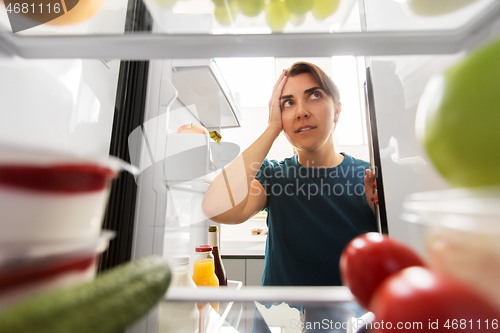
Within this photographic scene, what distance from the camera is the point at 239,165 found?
2.72 feet

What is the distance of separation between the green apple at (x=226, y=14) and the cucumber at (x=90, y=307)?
0.33 metres

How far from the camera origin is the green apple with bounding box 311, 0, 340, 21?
12.5 inches

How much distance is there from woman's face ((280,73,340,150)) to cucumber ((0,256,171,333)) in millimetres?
758

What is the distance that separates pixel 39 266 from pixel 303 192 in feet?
2.56

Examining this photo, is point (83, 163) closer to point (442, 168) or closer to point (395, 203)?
point (442, 168)

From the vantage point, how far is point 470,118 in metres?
0.17

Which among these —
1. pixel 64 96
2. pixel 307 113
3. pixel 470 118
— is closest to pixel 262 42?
pixel 470 118

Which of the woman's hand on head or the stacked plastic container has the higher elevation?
the woman's hand on head

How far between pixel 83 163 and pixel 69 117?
0.29 m

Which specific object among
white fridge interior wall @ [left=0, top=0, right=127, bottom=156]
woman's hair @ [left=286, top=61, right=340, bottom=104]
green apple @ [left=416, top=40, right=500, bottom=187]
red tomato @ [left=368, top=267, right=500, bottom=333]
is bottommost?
red tomato @ [left=368, top=267, right=500, bottom=333]

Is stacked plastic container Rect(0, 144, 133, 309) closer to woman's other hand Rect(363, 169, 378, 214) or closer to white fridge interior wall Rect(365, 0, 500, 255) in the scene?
white fridge interior wall Rect(365, 0, 500, 255)

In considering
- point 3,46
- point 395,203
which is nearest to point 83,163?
point 3,46

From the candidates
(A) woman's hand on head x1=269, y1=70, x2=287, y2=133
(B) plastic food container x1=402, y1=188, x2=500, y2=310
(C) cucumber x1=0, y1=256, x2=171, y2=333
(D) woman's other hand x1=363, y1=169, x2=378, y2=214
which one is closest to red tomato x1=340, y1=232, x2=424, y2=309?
(B) plastic food container x1=402, y1=188, x2=500, y2=310

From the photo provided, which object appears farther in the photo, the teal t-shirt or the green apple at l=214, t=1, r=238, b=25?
the teal t-shirt
